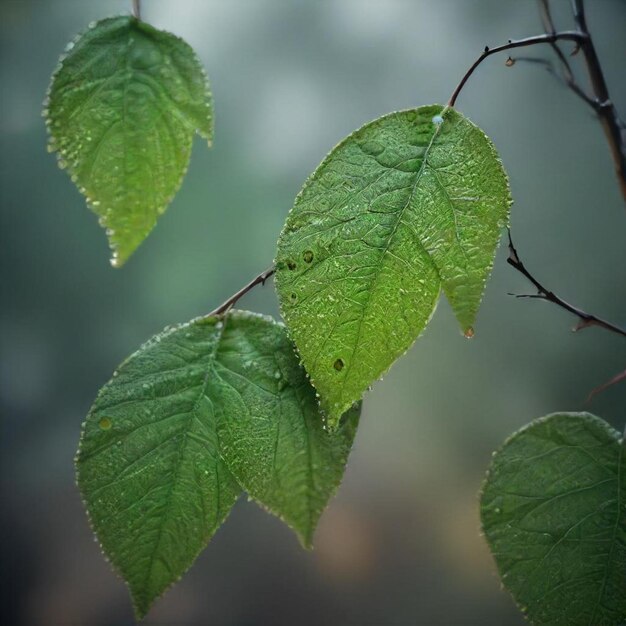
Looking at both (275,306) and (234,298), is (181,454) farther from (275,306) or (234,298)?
(275,306)

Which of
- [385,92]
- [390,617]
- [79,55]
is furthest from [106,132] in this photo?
[390,617]

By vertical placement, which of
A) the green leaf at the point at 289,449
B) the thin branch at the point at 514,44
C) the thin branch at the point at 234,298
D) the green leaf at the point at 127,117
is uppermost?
the green leaf at the point at 127,117

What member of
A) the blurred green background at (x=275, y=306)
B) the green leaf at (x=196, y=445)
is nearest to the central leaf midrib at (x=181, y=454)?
the green leaf at (x=196, y=445)

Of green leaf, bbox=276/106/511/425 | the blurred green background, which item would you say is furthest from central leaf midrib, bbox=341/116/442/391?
the blurred green background

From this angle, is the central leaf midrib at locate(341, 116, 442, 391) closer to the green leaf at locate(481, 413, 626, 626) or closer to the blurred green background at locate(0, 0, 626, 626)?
the green leaf at locate(481, 413, 626, 626)

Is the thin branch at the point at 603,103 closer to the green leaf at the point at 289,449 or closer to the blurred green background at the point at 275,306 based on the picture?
the green leaf at the point at 289,449

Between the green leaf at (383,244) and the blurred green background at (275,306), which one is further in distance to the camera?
the blurred green background at (275,306)
